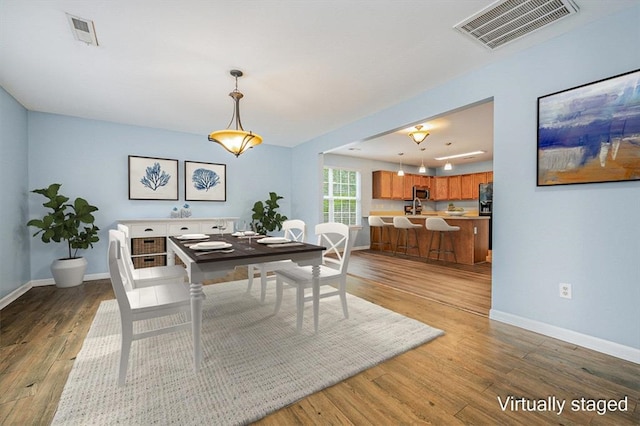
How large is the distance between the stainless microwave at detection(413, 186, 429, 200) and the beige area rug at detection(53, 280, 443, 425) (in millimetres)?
6217

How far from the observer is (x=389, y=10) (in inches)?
74.5

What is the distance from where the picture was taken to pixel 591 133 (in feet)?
6.54

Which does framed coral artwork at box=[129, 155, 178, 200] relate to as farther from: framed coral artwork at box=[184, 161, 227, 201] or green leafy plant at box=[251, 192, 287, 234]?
green leafy plant at box=[251, 192, 287, 234]

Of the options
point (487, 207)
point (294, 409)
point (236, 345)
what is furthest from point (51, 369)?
point (487, 207)

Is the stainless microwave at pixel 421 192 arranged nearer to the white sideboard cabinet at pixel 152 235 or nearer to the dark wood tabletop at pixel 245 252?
the white sideboard cabinet at pixel 152 235

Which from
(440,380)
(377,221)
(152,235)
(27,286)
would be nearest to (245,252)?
(440,380)

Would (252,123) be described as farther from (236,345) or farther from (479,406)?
(479,406)

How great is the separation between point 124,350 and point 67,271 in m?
2.95

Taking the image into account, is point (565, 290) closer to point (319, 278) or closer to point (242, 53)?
point (319, 278)

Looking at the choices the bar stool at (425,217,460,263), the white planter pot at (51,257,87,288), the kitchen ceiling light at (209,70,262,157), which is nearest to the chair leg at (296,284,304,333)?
the kitchen ceiling light at (209,70,262,157)

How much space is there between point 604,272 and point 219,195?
5.17 m

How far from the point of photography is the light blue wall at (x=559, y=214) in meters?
1.89

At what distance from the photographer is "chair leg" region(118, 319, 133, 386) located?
62.8 inches

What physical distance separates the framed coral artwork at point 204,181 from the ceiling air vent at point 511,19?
4338 millimetres
